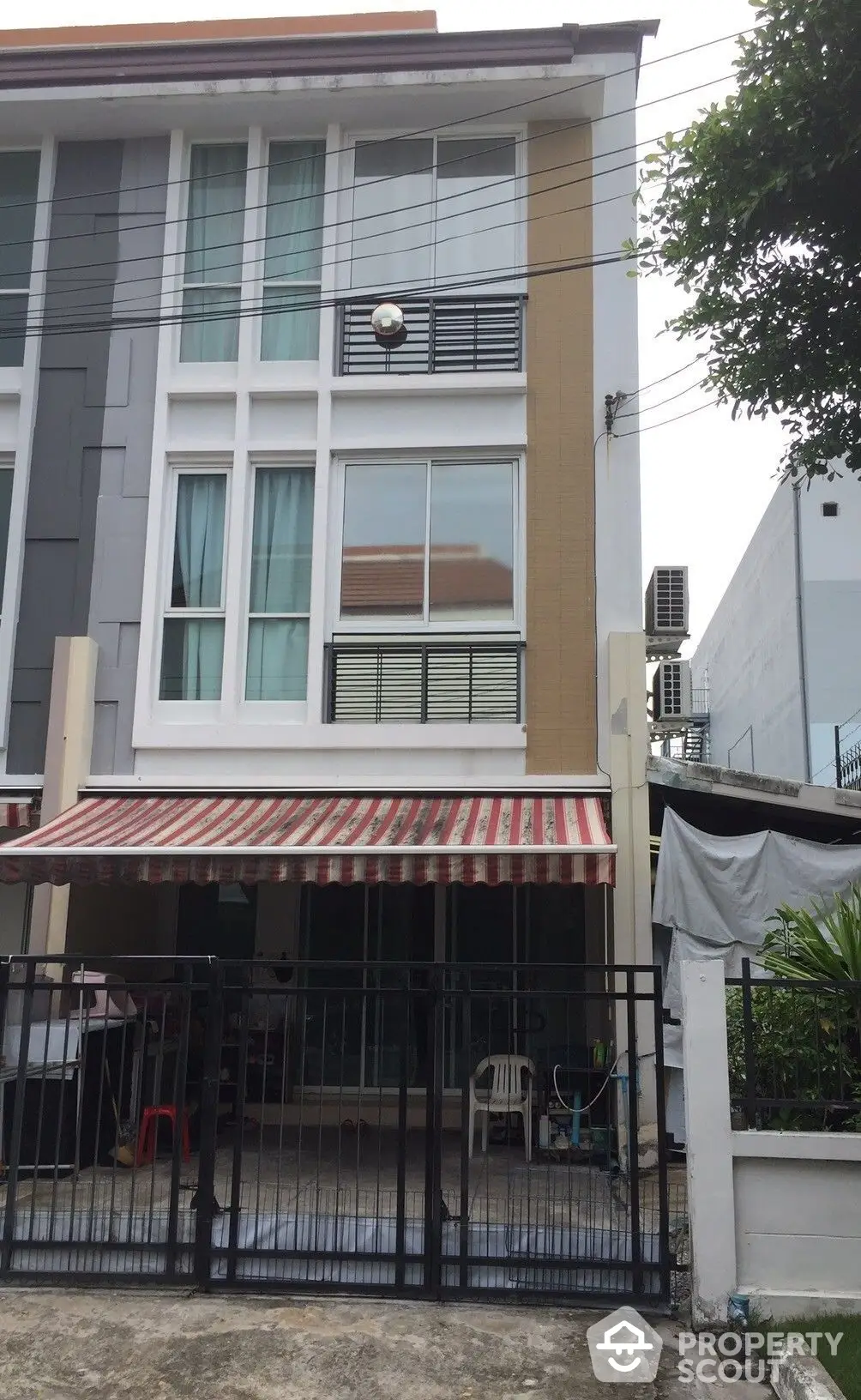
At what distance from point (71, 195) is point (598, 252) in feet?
18.2

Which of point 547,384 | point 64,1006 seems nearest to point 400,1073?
point 64,1006

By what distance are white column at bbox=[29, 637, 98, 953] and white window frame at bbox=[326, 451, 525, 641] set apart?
2360mm

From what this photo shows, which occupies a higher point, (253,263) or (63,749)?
(253,263)

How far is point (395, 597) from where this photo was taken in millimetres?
10617

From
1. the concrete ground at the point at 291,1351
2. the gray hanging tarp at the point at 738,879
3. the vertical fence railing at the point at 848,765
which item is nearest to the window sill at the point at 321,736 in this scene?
the gray hanging tarp at the point at 738,879

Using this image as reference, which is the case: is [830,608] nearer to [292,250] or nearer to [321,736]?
[292,250]

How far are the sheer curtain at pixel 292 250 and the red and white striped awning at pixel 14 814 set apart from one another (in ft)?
16.5

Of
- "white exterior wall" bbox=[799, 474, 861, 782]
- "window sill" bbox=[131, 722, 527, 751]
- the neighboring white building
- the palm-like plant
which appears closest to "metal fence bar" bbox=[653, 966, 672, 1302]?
the palm-like plant

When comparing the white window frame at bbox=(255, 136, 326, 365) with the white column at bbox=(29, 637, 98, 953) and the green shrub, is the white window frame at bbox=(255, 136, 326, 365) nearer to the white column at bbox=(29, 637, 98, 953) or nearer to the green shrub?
the white column at bbox=(29, 637, 98, 953)

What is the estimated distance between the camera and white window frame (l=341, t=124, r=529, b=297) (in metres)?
11.0

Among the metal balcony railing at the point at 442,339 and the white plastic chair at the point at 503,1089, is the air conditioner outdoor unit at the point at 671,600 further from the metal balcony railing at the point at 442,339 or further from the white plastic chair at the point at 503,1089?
the white plastic chair at the point at 503,1089

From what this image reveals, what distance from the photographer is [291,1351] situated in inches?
219

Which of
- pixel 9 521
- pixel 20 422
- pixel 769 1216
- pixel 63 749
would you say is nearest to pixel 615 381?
pixel 20 422

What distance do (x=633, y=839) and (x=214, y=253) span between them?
7.33 metres
